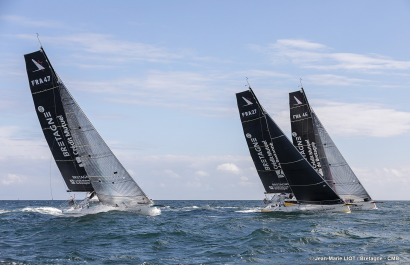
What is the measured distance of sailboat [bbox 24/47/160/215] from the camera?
4341 cm

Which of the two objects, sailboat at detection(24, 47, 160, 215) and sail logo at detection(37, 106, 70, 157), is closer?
sailboat at detection(24, 47, 160, 215)

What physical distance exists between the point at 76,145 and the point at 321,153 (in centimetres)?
2411

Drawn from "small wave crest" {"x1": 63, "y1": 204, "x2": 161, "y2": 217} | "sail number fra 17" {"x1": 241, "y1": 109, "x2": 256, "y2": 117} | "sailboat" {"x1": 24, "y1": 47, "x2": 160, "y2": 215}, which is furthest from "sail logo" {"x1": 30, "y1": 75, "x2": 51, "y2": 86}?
"sail number fra 17" {"x1": 241, "y1": 109, "x2": 256, "y2": 117}

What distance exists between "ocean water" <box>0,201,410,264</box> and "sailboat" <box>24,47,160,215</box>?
2.85 meters

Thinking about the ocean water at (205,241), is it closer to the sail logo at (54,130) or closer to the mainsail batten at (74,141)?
the mainsail batten at (74,141)

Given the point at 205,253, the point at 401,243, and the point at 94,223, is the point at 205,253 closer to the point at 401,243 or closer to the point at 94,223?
the point at 401,243

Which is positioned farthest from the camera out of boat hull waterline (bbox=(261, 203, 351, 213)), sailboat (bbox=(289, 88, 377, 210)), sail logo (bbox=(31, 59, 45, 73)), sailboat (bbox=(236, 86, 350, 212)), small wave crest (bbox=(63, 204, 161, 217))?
sailboat (bbox=(289, 88, 377, 210))

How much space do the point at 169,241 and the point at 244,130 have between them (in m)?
20.8

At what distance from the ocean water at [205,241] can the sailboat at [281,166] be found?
4.35m

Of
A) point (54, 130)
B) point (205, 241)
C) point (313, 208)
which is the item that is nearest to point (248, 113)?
point (313, 208)

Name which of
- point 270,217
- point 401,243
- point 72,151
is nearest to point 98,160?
point 72,151

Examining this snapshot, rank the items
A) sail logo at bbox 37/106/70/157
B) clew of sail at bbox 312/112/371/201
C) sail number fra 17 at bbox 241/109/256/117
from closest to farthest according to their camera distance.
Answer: sail logo at bbox 37/106/70/157 < sail number fra 17 at bbox 241/109/256/117 < clew of sail at bbox 312/112/371/201

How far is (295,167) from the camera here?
46.2 metres

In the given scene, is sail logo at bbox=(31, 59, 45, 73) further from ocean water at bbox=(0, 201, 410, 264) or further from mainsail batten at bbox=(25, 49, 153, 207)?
ocean water at bbox=(0, 201, 410, 264)
